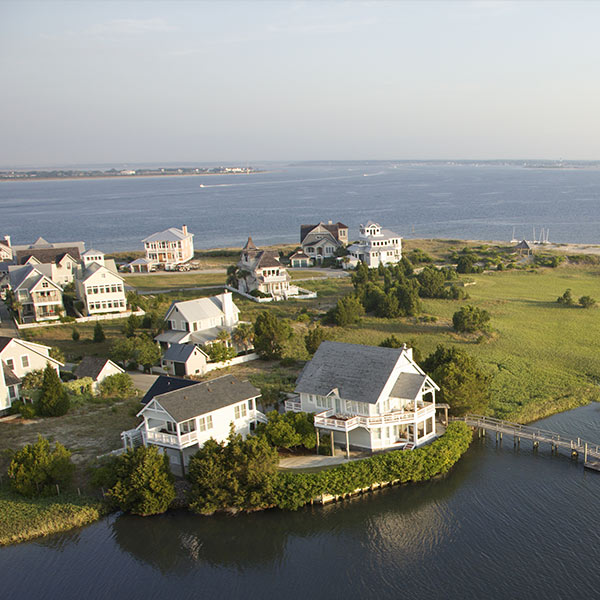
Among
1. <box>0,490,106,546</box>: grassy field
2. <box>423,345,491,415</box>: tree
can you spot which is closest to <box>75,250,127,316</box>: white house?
<box>0,490,106,546</box>: grassy field

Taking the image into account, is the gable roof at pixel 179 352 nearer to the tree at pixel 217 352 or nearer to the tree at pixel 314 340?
the tree at pixel 217 352

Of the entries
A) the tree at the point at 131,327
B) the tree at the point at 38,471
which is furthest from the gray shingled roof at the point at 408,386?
the tree at the point at 131,327

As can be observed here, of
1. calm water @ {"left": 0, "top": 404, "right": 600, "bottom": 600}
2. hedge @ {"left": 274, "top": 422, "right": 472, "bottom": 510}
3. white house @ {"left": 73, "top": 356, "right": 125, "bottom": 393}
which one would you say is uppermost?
white house @ {"left": 73, "top": 356, "right": 125, "bottom": 393}

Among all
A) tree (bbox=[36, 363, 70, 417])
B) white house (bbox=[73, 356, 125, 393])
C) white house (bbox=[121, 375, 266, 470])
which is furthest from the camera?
white house (bbox=[73, 356, 125, 393])

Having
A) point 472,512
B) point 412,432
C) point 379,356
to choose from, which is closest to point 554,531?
point 472,512

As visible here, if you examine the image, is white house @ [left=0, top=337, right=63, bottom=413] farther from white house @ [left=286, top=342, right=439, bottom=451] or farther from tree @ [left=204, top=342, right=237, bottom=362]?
white house @ [left=286, top=342, right=439, bottom=451]

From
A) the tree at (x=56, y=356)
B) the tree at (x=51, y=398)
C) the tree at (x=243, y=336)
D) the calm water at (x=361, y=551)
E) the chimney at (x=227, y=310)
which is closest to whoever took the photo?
the calm water at (x=361, y=551)
